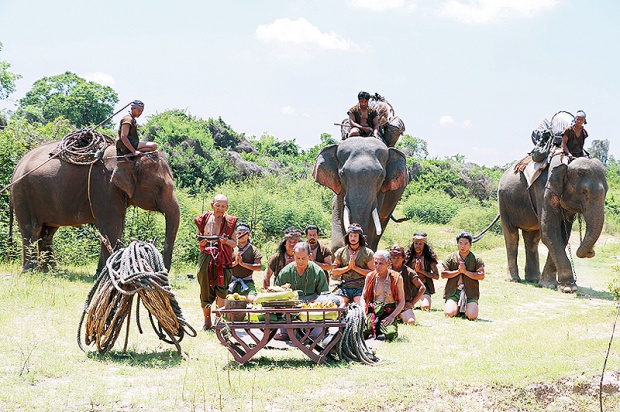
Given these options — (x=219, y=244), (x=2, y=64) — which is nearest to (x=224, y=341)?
(x=219, y=244)

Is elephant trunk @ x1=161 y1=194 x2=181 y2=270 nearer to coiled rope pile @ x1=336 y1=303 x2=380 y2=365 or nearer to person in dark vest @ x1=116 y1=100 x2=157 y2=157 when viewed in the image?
person in dark vest @ x1=116 y1=100 x2=157 y2=157

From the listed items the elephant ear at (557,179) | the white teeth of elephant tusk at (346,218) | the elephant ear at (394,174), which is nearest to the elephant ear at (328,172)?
the elephant ear at (394,174)

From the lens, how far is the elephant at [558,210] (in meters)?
12.4

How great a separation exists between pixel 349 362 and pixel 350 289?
2.64m

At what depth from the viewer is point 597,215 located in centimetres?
1230

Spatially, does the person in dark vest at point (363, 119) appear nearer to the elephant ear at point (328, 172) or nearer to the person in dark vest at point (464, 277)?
the elephant ear at point (328, 172)

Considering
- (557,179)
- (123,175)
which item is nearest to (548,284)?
(557,179)

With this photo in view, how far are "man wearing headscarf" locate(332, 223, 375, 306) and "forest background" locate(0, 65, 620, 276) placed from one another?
572 centimetres

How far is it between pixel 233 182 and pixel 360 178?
18.0m

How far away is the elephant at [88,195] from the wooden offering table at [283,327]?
4598 mm

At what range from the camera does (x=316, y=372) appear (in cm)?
647

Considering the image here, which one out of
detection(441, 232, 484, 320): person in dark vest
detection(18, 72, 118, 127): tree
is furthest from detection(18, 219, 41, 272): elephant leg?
detection(18, 72, 118, 127): tree

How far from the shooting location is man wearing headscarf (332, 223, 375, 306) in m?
9.20

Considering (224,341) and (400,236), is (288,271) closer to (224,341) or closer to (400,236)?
(224,341)
